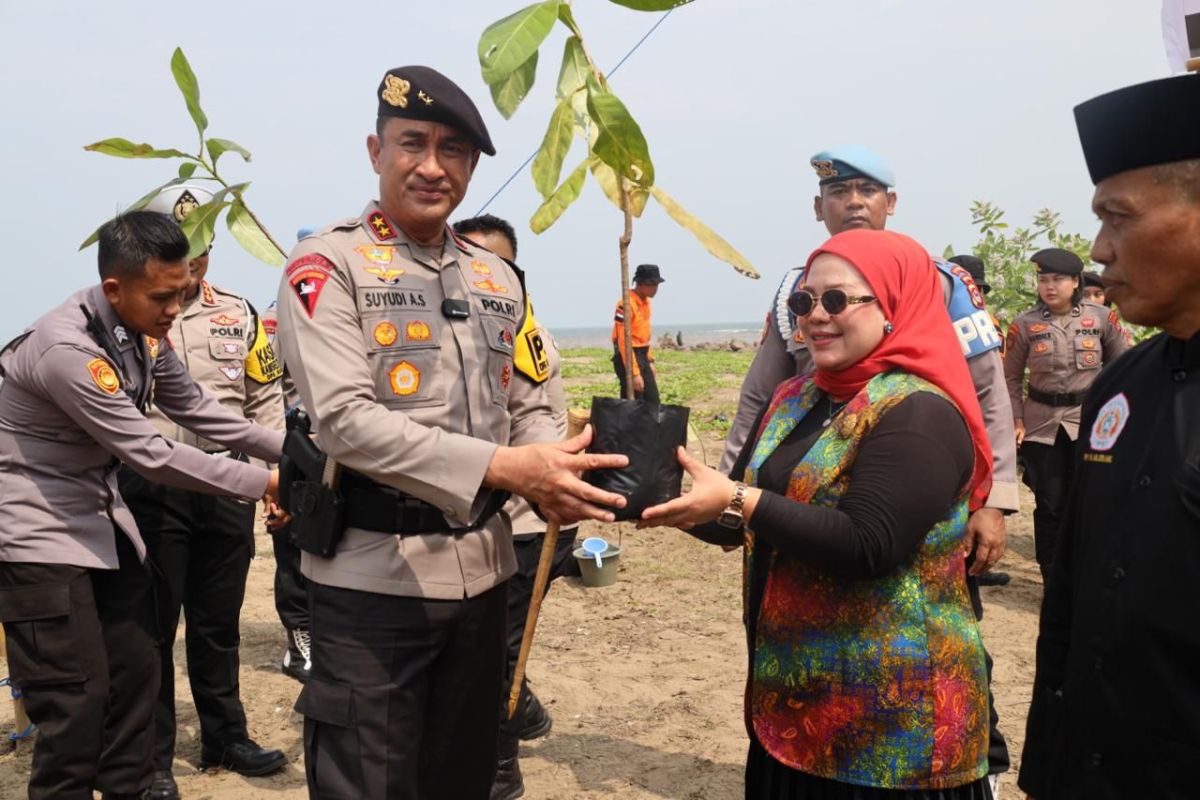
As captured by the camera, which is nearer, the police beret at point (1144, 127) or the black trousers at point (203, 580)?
the police beret at point (1144, 127)

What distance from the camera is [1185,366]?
1.60 m

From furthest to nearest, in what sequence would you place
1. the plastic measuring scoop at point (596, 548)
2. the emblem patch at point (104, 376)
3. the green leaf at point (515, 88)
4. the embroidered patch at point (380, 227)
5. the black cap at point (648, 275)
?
the black cap at point (648, 275), the plastic measuring scoop at point (596, 548), the emblem patch at point (104, 376), the embroidered patch at point (380, 227), the green leaf at point (515, 88)

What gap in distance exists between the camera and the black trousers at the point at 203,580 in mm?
3811

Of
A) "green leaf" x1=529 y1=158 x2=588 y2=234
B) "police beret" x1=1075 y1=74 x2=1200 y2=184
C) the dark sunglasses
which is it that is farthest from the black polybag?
"police beret" x1=1075 y1=74 x2=1200 y2=184

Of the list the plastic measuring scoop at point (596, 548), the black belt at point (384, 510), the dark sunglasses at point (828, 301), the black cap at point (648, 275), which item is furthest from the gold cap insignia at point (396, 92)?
the black cap at point (648, 275)

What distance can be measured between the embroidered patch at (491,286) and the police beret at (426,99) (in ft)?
1.24

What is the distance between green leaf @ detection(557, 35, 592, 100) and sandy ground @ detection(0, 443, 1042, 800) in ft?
9.61

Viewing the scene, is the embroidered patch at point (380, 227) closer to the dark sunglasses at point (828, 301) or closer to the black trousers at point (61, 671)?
the dark sunglasses at point (828, 301)

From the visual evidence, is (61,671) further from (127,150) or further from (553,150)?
(553,150)

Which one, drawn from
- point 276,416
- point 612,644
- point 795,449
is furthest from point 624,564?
point 795,449

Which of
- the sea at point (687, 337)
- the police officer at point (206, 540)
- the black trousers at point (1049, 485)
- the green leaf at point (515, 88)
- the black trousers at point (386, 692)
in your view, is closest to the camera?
the green leaf at point (515, 88)

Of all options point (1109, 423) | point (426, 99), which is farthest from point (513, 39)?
point (1109, 423)

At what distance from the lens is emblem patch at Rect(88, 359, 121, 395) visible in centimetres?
285

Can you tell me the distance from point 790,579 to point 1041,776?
0.66 m
